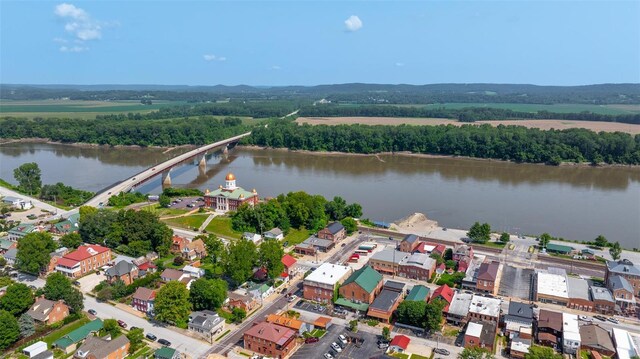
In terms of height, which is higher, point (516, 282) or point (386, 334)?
point (386, 334)

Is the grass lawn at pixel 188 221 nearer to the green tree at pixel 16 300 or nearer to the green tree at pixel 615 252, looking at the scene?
the green tree at pixel 16 300

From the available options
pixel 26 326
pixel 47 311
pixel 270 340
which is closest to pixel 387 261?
pixel 270 340

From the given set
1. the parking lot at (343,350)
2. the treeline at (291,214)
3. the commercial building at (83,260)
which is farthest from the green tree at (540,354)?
the commercial building at (83,260)

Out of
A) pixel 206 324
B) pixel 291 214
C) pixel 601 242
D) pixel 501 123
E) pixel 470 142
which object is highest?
pixel 501 123

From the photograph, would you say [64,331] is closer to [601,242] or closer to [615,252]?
[615,252]

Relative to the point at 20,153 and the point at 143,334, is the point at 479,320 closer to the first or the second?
the point at 143,334

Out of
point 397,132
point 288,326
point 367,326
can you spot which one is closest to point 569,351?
point 367,326

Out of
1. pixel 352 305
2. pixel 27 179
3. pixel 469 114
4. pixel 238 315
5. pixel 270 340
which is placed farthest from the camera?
pixel 469 114
